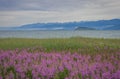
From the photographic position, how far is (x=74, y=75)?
16.6 ft

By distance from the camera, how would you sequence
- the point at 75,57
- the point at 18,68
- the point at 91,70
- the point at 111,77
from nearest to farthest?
the point at 111,77
the point at 91,70
the point at 18,68
the point at 75,57

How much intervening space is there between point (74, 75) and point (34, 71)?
913 millimetres

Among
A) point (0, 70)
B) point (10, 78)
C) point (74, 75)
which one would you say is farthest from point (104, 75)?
point (0, 70)

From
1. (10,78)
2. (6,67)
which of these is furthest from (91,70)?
(6,67)

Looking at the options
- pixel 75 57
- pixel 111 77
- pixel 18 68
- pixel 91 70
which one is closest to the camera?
pixel 111 77

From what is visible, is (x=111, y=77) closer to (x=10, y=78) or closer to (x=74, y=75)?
(x=74, y=75)

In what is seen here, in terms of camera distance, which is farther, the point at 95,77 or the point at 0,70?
the point at 0,70

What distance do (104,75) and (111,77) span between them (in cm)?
14

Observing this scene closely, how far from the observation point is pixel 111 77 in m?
4.84

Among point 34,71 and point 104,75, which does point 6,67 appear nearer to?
point 34,71

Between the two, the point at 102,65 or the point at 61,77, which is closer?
the point at 61,77

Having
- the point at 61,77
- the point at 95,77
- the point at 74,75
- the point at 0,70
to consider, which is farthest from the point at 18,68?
the point at 95,77

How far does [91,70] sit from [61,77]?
0.66 m

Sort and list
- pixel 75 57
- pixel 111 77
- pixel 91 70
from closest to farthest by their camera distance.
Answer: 1. pixel 111 77
2. pixel 91 70
3. pixel 75 57
